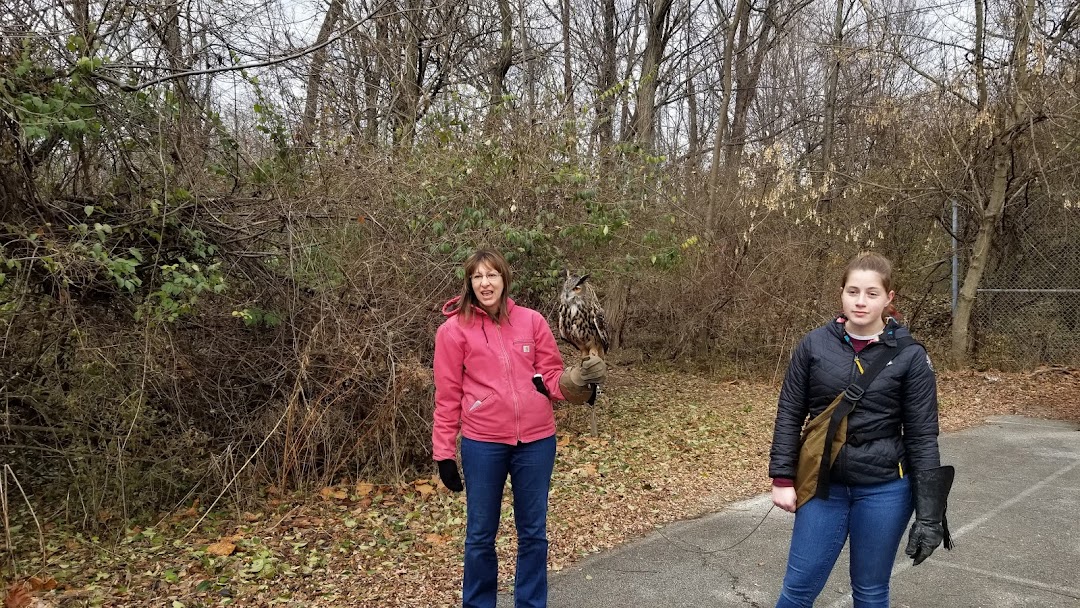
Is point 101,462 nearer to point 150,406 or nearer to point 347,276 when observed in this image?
point 150,406

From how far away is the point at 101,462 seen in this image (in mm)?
4863

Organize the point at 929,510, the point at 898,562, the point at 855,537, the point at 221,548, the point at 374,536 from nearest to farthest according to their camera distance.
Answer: the point at 929,510
the point at 855,537
the point at 898,562
the point at 221,548
the point at 374,536

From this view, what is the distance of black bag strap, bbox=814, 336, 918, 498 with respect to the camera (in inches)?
100

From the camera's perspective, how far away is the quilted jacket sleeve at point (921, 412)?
2.52 metres

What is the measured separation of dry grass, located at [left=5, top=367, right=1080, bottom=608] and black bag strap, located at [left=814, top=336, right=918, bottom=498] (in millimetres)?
2279

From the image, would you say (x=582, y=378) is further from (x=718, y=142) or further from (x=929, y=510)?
(x=718, y=142)

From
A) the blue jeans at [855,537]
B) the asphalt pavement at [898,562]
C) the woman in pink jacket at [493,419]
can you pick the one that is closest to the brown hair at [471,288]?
the woman in pink jacket at [493,419]

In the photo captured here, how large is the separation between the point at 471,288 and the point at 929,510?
2064 mm

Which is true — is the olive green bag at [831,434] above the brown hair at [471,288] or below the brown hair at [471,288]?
below

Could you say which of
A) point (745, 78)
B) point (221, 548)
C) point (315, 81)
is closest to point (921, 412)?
point (221, 548)

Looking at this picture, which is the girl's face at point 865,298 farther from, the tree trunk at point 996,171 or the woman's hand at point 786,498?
the tree trunk at point 996,171

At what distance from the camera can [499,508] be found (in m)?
3.23

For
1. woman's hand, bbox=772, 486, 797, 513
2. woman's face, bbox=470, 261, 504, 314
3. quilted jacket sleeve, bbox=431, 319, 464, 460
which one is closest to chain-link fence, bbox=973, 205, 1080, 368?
woman's hand, bbox=772, 486, 797, 513

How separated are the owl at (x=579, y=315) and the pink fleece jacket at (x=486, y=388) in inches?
71.3
